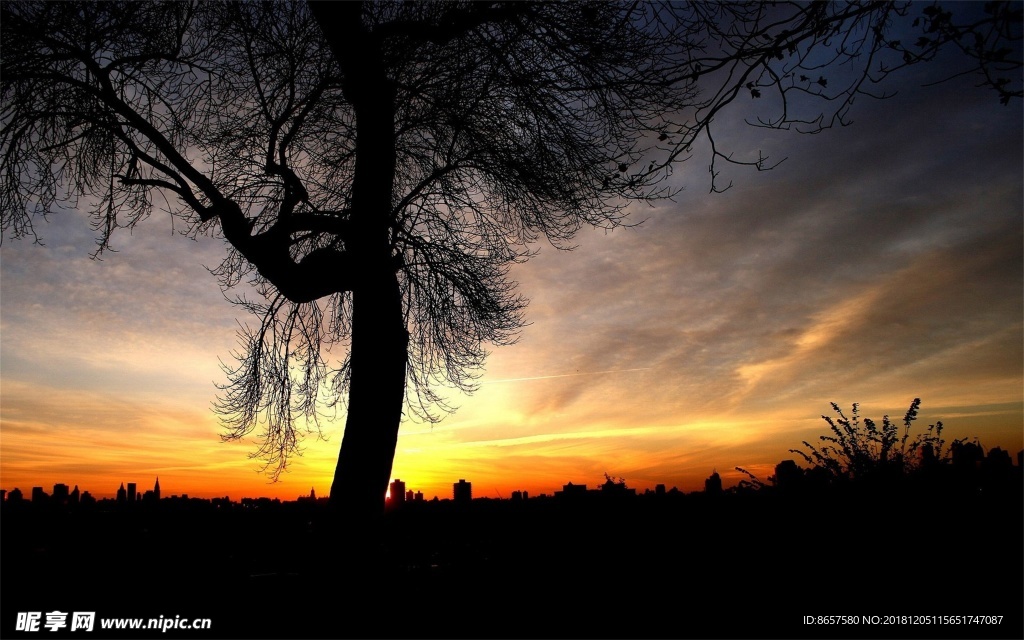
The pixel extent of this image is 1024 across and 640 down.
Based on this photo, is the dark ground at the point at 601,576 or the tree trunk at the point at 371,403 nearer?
the dark ground at the point at 601,576

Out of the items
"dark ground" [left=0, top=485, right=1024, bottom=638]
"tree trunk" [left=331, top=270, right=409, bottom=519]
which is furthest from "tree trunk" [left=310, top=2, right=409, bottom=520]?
"dark ground" [left=0, top=485, right=1024, bottom=638]

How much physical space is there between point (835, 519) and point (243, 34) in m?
9.41

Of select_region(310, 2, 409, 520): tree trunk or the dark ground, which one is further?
select_region(310, 2, 409, 520): tree trunk

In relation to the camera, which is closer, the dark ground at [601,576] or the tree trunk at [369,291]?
the dark ground at [601,576]

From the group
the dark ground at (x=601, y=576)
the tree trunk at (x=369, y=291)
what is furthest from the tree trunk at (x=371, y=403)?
the dark ground at (x=601, y=576)

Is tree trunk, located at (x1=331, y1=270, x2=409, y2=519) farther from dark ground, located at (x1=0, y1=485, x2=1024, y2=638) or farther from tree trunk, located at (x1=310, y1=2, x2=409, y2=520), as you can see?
dark ground, located at (x1=0, y1=485, x2=1024, y2=638)

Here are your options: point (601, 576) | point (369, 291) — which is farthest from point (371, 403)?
point (601, 576)

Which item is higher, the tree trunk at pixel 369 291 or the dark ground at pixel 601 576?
the tree trunk at pixel 369 291

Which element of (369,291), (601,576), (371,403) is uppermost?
(369,291)

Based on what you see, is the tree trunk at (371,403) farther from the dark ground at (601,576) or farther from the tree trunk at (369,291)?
the dark ground at (601,576)

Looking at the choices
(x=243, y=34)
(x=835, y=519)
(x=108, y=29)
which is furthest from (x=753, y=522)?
(x=108, y=29)

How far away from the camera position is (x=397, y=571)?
294 inches

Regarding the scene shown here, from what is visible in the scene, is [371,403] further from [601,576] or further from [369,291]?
[601,576]

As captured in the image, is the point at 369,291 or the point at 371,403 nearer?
the point at 371,403
